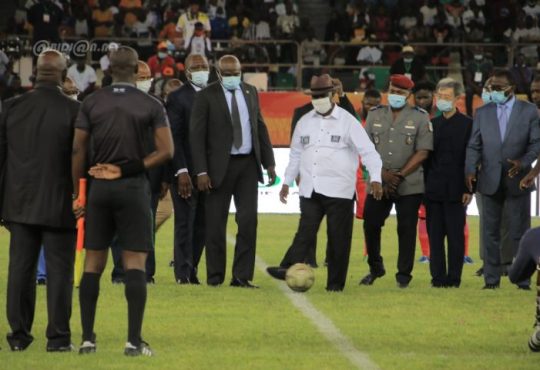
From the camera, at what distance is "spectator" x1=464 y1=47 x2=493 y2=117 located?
3062 centimetres

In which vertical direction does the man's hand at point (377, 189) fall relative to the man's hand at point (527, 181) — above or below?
below

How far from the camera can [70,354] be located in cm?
1005

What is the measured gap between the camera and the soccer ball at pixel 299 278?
44.9 ft

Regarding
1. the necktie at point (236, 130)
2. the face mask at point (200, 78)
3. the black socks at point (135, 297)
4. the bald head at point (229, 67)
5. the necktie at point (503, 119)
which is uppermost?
the bald head at point (229, 67)

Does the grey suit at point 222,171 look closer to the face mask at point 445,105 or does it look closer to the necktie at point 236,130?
the necktie at point 236,130

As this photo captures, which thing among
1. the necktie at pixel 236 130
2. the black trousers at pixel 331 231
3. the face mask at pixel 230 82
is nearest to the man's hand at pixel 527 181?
the black trousers at pixel 331 231

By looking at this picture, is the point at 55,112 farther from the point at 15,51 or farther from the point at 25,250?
the point at 15,51

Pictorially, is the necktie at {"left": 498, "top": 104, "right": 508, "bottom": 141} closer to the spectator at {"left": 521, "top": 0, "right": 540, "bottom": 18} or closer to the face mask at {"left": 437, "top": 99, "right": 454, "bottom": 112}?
the face mask at {"left": 437, "top": 99, "right": 454, "bottom": 112}

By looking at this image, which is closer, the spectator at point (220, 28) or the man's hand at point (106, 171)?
the man's hand at point (106, 171)

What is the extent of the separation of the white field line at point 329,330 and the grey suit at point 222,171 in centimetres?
61

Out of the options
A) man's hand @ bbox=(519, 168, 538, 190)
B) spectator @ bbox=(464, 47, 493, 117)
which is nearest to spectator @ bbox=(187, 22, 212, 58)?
spectator @ bbox=(464, 47, 493, 117)

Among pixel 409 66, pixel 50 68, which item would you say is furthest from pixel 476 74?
pixel 50 68

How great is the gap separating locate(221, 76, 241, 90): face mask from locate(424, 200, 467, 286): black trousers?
6.89 ft

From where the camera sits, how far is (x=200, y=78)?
15.0 m
